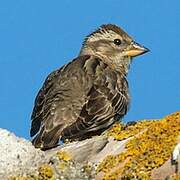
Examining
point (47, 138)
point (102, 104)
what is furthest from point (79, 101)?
point (47, 138)

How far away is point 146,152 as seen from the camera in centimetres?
458

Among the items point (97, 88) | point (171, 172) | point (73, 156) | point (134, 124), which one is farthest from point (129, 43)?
point (171, 172)

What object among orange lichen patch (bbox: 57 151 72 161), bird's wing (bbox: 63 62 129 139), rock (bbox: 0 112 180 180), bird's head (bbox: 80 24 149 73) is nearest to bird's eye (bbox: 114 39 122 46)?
bird's head (bbox: 80 24 149 73)

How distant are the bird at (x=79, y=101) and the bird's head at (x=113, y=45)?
335 millimetres

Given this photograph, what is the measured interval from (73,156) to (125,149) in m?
0.40

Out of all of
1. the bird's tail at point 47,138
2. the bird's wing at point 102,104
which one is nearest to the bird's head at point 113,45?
the bird's wing at point 102,104

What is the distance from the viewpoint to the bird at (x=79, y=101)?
7.41 meters

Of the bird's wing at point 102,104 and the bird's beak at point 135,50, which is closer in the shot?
the bird's wing at point 102,104

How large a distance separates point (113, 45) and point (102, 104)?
2392 millimetres

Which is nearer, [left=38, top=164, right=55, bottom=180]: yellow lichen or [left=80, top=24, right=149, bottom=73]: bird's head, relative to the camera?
[left=38, top=164, right=55, bottom=180]: yellow lichen

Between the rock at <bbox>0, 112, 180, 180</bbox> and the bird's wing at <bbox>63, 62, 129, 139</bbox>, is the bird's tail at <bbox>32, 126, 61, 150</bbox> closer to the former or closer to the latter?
the bird's wing at <bbox>63, 62, 129, 139</bbox>

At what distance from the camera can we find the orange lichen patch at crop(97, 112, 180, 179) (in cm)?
443

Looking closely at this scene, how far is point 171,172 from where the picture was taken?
14.0ft

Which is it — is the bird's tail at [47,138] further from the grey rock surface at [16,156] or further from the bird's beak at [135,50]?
the bird's beak at [135,50]
